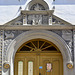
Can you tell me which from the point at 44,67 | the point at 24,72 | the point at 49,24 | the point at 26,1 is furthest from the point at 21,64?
the point at 26,1

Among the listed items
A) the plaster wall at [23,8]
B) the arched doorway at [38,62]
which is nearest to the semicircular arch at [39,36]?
the arched doorway at [38,62]

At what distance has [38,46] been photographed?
815 cm

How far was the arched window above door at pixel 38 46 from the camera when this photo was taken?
8125mm

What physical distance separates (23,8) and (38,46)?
1.90 metres

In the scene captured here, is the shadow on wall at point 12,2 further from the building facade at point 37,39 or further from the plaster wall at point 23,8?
the building facade at point 37,39

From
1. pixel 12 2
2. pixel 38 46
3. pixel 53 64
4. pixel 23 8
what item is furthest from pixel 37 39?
pixel 12 2

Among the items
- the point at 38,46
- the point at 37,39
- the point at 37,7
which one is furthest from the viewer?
the point at 38,46

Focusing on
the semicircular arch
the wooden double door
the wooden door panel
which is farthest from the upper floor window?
the wooden door panel

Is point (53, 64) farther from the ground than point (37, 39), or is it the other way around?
point (37, 39)

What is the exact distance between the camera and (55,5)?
25.8 feet

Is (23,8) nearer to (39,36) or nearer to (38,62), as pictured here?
Answer: (39,36)

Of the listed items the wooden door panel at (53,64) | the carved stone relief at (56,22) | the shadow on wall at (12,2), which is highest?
the shadow on wall at (12,2)

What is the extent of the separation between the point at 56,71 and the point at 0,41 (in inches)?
114

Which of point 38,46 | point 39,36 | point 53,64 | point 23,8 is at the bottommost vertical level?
point 53,64
